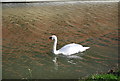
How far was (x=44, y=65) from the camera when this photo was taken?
38.3ft

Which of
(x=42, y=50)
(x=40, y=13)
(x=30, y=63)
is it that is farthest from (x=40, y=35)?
(x=40, y=13)

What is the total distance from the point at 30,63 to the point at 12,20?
10108 mm

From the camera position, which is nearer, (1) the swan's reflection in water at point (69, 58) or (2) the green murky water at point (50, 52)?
(2) the green murky water at point (50, 52)

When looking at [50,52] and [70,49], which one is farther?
[50,52]

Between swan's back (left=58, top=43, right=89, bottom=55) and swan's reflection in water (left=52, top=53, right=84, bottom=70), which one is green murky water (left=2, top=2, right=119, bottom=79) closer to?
swan's reflection in water (left=52, top=53, right=84, bottom=70)

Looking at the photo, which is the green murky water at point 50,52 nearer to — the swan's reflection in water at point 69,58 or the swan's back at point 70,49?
the swan's reflection in water at point 69,58

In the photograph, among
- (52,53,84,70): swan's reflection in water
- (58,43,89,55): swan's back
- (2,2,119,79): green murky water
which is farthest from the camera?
(58,43,89,55): swan's back

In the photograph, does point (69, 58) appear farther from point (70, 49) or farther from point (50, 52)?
point (50, 52)

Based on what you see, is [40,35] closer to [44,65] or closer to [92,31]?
[92,31]

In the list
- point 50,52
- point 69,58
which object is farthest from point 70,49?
point 50,52

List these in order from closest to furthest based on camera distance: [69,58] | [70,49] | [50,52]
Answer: [69,58] → [70,49] → [50,52]

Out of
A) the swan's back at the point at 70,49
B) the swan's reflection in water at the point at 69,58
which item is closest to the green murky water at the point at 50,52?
the swan's reflection in water at the point at 69,58

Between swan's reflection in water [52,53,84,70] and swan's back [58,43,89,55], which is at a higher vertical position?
swan's back [58,43,89,55]

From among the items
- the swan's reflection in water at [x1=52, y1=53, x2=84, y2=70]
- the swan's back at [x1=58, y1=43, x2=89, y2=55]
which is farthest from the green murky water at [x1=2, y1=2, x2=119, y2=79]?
the swan's back at [x1=58, y1=43, x2=89, y2=55]
